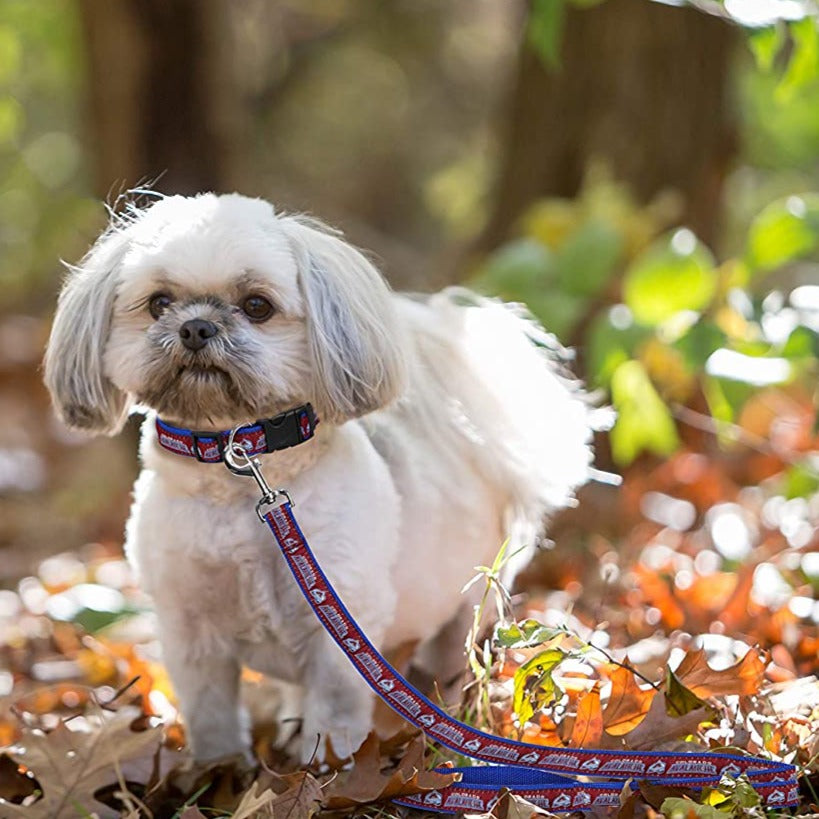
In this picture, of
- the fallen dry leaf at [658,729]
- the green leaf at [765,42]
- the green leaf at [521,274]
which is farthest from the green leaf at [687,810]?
the green leaf at [521,274]

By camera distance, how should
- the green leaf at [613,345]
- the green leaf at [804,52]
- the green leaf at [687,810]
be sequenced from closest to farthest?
1. the green leaf at [687,810]
2. the green leaf at [804,52]
3. the green leaf at [613,345]

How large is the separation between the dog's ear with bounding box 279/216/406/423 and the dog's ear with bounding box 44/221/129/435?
398mm

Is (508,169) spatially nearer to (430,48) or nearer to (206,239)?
(206,239)

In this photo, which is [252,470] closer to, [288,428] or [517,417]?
[288,428]

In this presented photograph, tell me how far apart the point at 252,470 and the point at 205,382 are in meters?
0.21

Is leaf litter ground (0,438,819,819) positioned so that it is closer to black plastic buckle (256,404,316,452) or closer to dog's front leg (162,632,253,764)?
dog's front leg (162,632,253,764)

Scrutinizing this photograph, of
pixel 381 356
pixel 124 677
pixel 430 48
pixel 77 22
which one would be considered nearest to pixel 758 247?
pixel 381 356

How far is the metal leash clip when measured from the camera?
238cm

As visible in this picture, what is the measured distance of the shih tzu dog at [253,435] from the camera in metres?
2.39

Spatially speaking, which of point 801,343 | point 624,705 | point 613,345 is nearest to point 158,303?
point 624,705

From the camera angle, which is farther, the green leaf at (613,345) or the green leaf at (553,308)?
the green leaf at (553,308)

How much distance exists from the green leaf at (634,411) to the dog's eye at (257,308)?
1.68 metres

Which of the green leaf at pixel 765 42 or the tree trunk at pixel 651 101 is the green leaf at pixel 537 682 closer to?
the green leaf at pixel 765 42

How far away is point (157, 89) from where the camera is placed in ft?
19.0
